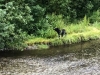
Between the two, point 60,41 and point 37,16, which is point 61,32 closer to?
point 60,41

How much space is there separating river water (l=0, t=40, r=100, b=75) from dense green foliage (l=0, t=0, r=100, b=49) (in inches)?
54.0

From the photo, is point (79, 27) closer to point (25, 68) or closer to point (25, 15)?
point (25, 15)

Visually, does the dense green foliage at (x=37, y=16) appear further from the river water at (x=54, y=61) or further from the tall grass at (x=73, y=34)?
the river water at (x=54, y=61)

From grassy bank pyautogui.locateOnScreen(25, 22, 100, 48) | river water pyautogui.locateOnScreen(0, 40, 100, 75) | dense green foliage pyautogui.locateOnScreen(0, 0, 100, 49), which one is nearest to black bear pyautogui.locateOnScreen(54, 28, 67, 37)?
grassy bank pyautogui.locateOnScreen(25, 22, 100, 48)

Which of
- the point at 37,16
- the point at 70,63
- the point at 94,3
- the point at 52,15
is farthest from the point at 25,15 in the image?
the point at 94,3

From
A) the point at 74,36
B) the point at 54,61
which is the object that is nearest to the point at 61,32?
the point at 74,36

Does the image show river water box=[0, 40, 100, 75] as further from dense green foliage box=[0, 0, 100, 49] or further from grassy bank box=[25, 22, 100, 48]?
dense green foliage box=[0, 0, 100, 49]

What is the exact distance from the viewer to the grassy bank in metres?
27.9

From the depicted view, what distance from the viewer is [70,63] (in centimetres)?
2319

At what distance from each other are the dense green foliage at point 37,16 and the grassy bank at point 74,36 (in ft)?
2.70

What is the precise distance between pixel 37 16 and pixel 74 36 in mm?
3760

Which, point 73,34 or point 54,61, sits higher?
point 73,34

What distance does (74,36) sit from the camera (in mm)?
29219

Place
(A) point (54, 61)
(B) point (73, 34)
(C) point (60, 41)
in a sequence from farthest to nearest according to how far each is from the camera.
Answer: (B) point (73, 34)
(C) point (60, 41)
(A) point (54, 61)
